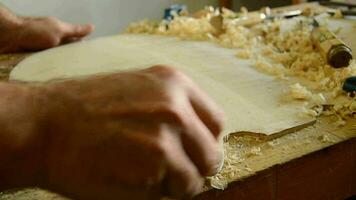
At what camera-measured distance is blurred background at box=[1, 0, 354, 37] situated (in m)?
2.05

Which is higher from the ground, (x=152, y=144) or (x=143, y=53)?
(x=152, y=144)

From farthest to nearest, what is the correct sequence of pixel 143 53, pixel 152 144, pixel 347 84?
pixel 143 53 → pixel 347 84 → pixel 152 144

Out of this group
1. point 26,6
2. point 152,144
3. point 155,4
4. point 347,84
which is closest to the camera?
point 152,144

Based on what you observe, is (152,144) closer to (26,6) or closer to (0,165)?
(0,165)

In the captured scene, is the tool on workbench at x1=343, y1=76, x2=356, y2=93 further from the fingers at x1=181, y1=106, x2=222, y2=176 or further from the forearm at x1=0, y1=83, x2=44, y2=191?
the forearm at x1=0, y1=83, x2=44, y2=191

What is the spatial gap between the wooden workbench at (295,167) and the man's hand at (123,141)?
0.12m

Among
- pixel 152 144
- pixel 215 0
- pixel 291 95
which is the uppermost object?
pixel 152 144

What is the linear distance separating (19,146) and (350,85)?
0.53 meters

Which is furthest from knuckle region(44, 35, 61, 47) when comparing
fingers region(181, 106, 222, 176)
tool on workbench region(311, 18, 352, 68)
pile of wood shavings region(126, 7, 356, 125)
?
fingers region(181, 106, 222, 176)

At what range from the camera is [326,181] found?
562 mm

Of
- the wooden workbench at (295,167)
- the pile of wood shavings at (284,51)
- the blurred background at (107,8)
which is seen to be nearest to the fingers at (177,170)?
the wooden workbench at (295,167)

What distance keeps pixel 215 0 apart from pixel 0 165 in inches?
85.7

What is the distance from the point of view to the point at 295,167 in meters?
0.54

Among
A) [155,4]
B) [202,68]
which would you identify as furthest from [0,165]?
[155,4]
